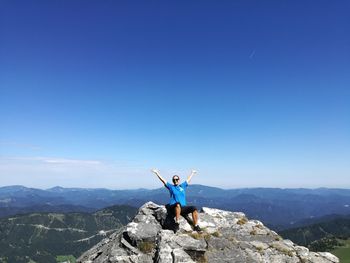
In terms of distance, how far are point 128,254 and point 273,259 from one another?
32.6 feet

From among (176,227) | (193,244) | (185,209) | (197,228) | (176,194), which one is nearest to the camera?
(193,244)

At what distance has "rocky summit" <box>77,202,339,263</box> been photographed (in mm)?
20062

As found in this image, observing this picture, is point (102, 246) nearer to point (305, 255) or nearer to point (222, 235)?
point (222, 235)

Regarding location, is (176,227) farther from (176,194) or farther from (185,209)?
(176,194)

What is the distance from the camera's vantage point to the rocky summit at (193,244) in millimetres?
20062

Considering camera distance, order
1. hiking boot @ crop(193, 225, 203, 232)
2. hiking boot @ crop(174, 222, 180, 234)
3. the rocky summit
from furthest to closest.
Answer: hiking boot @ crop(193, 225, 203, 232) < hiking boot @ crop(174, 222, 180, 234) < the rocky summit

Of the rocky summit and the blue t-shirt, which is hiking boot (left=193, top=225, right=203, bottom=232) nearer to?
the rocky summit

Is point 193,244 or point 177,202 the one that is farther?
point 177,202

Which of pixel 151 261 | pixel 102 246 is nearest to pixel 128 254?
pixel 151 261

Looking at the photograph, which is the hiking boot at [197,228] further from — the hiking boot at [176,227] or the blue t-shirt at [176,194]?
the blue t-shirt at [176,194]

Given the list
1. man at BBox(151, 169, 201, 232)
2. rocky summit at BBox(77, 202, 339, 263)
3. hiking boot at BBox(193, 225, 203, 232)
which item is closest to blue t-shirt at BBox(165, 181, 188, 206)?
man at BBox(151, 169, 201, 232)

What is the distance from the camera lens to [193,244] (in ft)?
67.8

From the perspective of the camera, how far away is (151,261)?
19578 millimetres

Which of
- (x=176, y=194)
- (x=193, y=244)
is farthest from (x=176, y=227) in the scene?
(x=193, y=244)
